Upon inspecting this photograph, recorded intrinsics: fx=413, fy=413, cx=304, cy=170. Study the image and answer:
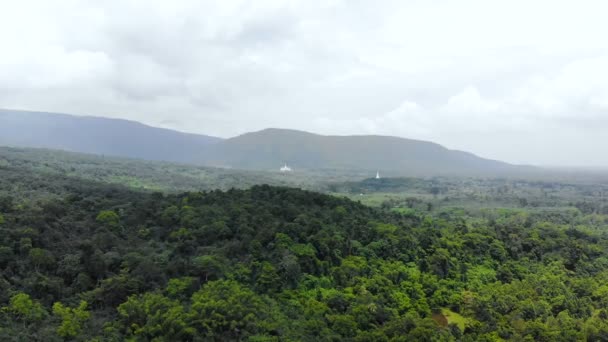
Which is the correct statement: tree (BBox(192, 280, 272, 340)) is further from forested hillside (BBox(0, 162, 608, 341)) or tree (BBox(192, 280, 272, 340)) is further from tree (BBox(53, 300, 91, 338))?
tree (BBox(53, 300, 91, 338))

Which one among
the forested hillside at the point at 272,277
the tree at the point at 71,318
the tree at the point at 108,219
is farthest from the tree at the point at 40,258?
the tree at the point at 108,219

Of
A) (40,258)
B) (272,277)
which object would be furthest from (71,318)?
(272,277)

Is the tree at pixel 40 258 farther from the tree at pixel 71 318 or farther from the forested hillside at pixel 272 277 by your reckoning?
the tree at pixel 71 318

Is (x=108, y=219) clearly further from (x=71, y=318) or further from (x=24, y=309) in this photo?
(x=71, y=318)

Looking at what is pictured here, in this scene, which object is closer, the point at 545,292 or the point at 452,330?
the point at 452,330

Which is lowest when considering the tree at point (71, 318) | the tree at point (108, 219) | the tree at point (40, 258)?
the tree at point (71, 318)

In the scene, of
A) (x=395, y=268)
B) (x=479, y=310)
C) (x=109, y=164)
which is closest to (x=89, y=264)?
(x=395, y=268)

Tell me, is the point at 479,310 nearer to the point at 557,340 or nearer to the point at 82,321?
the point at 557,340

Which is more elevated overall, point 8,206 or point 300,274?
point 8,206
